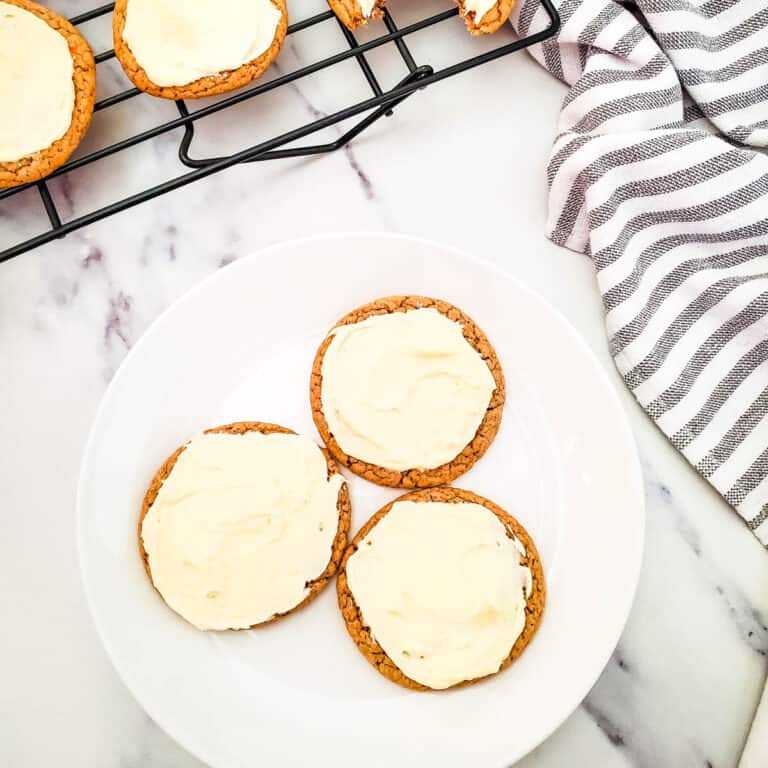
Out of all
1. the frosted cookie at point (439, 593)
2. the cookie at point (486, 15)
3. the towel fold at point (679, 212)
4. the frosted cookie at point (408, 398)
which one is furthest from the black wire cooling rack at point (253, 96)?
the frosted cookie at point (439, 593)

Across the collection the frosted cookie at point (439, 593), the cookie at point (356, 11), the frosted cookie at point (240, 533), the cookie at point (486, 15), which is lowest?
the frosted cookie at point (439, 593)

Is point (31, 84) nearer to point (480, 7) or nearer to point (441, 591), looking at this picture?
point (480, 7)

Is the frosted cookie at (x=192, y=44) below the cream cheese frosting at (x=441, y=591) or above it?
above

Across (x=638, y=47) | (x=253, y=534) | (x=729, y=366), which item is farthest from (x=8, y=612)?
(x=638, y=47)

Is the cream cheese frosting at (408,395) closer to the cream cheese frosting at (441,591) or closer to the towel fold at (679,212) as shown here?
the cream cheese frosting at (441,591)

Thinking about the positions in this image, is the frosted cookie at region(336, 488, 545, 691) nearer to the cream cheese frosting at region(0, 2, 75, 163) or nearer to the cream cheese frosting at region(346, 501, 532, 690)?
the cream cheese frosting at region(346, 501, 532, 690)

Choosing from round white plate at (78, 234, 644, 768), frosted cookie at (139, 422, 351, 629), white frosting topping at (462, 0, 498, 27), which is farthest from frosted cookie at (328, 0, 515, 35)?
frosted cookie at (139, 422, 351, 629)

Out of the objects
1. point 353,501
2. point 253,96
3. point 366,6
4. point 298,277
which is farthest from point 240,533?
point 366,6
